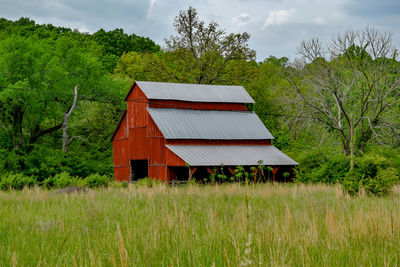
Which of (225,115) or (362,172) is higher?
(225,115)

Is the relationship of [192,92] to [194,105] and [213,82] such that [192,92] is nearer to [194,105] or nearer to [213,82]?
[194,105]

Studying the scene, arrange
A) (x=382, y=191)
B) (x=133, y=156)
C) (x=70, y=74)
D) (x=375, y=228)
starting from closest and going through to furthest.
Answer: (x=375, y=228) < (x=382, y=191) < (x=133, y=156) < (x=70, y=74)

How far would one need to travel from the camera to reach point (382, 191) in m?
17.4

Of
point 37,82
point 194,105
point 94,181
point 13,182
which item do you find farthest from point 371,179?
point 37,82

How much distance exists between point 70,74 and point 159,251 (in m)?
42.4

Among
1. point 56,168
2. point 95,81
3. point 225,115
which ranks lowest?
point 56,168

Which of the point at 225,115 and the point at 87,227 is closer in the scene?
the point at 87,227

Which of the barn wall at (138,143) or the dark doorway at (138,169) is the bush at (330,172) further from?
the dark doorway at (138,169)

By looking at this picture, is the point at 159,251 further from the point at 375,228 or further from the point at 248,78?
the point at 248,78

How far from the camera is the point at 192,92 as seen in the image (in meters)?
39.2

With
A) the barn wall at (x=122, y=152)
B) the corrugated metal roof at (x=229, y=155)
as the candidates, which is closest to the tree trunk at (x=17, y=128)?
the barn wall at (x=122, y=152)

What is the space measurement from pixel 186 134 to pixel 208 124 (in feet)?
9.44

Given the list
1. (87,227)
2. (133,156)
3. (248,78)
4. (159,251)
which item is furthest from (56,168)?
(159,251)

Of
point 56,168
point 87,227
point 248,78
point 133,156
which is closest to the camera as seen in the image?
point 87,227
